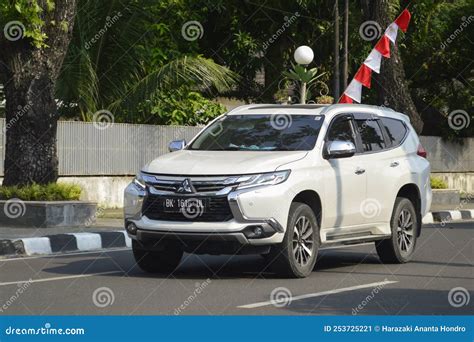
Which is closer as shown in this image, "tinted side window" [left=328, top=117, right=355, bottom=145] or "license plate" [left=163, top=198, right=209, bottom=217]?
"license plate" [left=163, top=198, right=209, bottom=217]

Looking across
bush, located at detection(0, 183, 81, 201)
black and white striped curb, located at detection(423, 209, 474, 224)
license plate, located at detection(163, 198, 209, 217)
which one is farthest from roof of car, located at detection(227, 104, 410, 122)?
black and white striped curb, located at detection(423, 209, 474, 224)

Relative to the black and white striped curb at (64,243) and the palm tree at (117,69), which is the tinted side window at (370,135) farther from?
the palm tree at (117,69)

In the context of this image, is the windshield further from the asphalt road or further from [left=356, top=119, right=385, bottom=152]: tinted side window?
the asphalt road

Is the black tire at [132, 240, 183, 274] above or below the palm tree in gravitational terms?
below

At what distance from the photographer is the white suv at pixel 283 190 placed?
1105cm

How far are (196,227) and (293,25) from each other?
23.9 meters

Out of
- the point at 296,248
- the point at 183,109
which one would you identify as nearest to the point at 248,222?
the point at 296,248

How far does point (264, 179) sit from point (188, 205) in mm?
774

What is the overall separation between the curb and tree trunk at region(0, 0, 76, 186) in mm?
8689

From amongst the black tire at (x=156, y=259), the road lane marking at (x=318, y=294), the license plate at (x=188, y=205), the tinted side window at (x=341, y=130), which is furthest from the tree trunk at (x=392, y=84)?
the license plate at (x=188, y=205)

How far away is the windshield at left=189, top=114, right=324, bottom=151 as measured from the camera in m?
12.0

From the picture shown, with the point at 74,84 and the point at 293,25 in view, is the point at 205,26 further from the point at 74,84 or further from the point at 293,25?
the point at 74,84

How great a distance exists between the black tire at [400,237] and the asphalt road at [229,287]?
154 mm

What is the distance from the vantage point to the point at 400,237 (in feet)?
44.3
